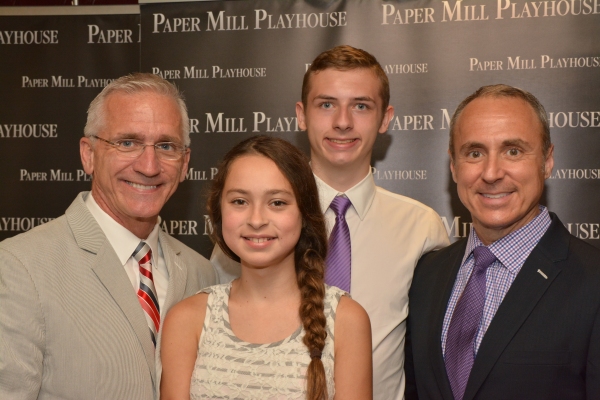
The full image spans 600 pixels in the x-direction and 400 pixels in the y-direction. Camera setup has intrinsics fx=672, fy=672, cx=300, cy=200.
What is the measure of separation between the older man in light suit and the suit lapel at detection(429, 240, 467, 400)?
1.06 meters

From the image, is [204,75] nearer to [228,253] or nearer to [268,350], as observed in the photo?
[228,253]

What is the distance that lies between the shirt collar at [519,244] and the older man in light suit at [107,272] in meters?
1.31

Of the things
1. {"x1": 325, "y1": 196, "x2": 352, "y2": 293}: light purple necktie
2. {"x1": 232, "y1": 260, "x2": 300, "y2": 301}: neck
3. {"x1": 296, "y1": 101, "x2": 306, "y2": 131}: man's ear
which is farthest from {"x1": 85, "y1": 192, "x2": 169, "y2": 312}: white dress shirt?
{"x1": 296, "y1": 101, "x2": 306, "y2": 131}: man's ear

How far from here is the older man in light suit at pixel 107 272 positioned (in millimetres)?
2340

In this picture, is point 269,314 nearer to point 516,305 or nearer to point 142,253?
point 142,253

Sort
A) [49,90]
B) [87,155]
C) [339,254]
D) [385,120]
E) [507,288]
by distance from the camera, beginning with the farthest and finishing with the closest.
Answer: [49,90] → [385,120] → [339,254] → [87,155] → [507,288]

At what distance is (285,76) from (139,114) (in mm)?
1922

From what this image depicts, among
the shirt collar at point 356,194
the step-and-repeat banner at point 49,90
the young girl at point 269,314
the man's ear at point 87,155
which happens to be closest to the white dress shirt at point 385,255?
the shirt collar at point 356,194

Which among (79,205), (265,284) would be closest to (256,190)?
(265,284)

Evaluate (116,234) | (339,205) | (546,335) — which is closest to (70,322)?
(116,234)

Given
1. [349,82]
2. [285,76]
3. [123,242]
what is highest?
[285,76]

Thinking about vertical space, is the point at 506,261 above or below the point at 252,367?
above

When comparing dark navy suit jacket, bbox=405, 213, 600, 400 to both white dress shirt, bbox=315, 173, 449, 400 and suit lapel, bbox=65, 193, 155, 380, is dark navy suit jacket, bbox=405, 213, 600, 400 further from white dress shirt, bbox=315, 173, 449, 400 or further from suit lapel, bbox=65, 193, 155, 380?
suit lapel, bbox=65, 193, 155, 380

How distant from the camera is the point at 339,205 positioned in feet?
10.3
